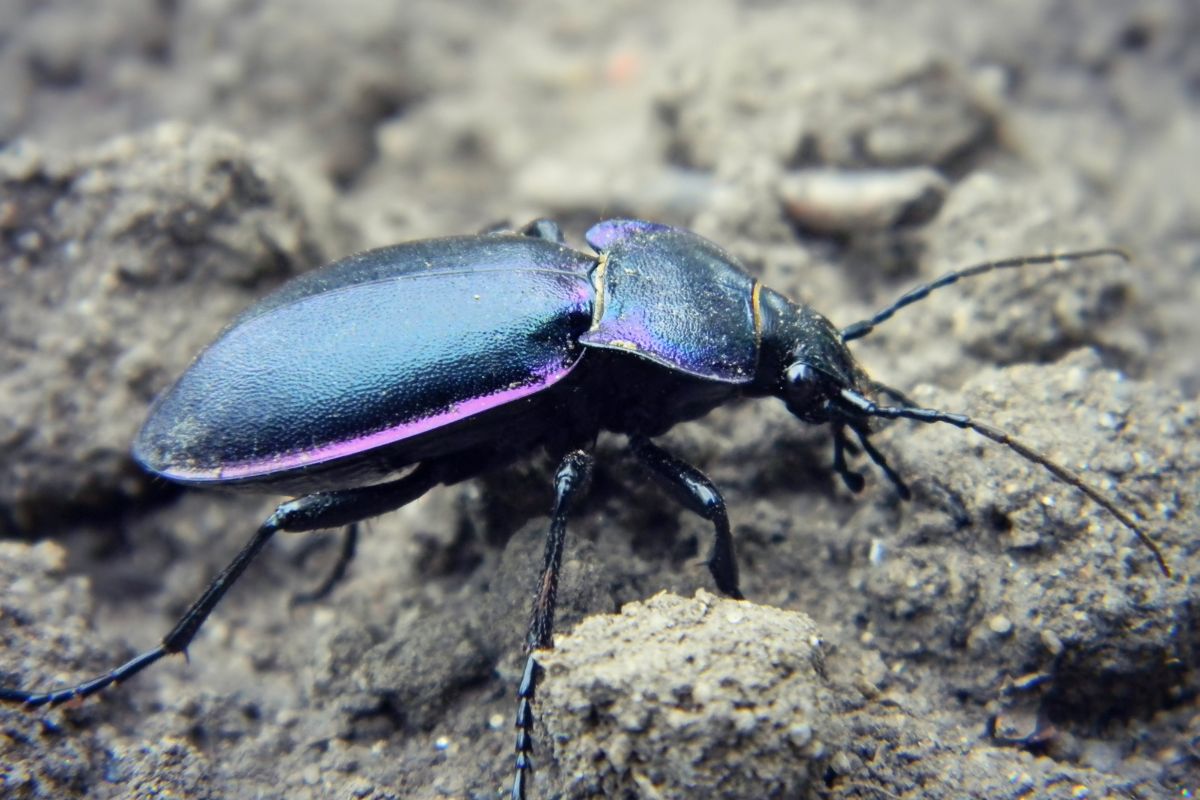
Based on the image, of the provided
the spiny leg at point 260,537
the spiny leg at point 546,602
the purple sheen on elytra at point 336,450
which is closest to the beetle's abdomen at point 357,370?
the purple sheen on elytra at point 336,450

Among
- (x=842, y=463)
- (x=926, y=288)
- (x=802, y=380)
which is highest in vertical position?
(x=926, y=288)

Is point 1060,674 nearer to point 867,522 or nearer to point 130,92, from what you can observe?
point 867,522

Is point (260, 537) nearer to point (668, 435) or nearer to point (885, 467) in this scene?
point (668, 435)

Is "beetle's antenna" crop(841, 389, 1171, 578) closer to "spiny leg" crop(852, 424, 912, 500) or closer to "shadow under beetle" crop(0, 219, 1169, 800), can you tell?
"shadow under beetle" crop(0, 219, 1169, 800)

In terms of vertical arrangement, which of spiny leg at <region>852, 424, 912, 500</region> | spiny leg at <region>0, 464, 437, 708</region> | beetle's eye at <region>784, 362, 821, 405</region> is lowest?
spiny leg at <region>0, 464, 437, 708</region>

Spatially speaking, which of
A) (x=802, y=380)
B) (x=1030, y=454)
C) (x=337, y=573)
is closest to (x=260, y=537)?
(x=337, y=573)

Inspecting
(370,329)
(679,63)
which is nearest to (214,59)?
(679,63)

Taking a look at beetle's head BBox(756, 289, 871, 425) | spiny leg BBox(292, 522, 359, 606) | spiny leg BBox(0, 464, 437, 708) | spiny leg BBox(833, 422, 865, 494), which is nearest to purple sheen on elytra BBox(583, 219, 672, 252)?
beetle's head BBox(756, 289, 871, 425)
